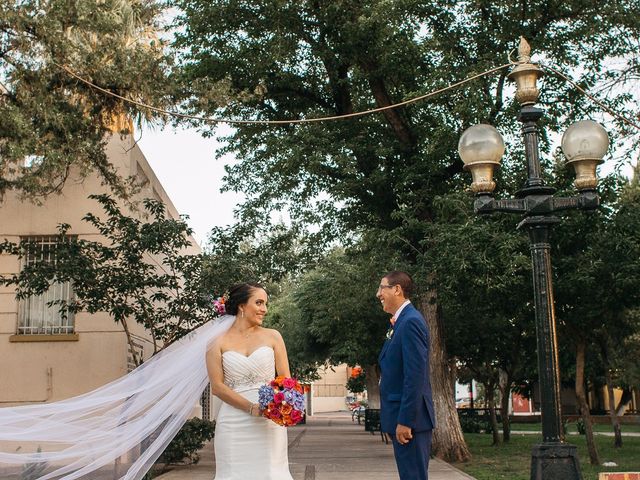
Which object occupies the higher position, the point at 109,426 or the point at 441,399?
the point at 109,426

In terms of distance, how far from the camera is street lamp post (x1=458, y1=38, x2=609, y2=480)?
298 inches

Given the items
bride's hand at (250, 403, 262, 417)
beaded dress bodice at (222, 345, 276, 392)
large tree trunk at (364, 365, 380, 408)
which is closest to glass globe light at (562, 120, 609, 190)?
beaded dress bodice at (222, 345, 276, 392)

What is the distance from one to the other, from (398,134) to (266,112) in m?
3.61

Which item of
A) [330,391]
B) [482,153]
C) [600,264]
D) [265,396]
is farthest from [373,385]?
[330,391]

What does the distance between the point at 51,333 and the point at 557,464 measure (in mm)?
12156

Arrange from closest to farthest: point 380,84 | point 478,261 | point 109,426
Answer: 1. point 109,426
2. point 478,261
3. point 380,84

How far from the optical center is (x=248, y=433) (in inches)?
230

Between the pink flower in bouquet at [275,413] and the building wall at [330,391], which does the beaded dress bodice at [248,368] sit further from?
the building wall at [330,391]

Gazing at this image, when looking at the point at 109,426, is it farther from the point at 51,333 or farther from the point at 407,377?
the point at 51,333

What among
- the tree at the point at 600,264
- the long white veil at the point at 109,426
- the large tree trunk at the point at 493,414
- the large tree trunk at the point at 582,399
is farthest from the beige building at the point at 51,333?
the large tree trunk at the point at 493,414

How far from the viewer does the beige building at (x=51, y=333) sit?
16.3 m

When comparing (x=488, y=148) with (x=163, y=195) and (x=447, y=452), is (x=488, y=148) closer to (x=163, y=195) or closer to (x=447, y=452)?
(x=447, y=452)

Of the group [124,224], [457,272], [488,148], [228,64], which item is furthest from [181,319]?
[488,148]

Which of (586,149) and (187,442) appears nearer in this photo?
(586,149)
